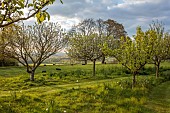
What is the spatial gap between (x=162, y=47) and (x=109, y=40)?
1038cm

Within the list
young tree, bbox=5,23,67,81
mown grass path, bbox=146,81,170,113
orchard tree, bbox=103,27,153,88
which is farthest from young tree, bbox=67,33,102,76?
mown grass path, bbox=146,81,170,113

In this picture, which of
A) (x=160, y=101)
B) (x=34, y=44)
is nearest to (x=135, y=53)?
(x=160, y=101)

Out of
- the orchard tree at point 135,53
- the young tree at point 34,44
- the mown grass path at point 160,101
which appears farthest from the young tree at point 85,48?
the mown grass path at point 160,101

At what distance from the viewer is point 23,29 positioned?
30891mm

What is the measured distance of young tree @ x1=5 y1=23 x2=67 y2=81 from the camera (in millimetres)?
29391

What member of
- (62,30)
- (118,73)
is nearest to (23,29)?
(62,30)

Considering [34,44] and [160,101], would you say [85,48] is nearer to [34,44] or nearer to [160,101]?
[34,44]

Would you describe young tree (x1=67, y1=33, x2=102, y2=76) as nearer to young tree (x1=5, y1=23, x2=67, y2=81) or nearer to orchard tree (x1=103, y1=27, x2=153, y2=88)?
young tree (x1=5, y1=23, x2=67, y2=81)

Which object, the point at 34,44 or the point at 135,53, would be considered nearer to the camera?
the point at 135,53

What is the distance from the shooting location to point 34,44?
30.8 m

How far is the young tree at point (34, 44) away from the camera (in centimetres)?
2939

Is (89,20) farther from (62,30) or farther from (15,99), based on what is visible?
(15,99)

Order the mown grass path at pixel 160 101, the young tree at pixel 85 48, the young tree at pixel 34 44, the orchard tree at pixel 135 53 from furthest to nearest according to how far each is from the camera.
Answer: the young tree at pixel 85 48, the young tree at pixel 34 44, the orchard tree at pixel 135 53, the mown grass path at pixel 160 101

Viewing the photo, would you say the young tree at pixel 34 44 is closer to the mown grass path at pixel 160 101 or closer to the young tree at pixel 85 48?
the young tree at pixel 85 48
